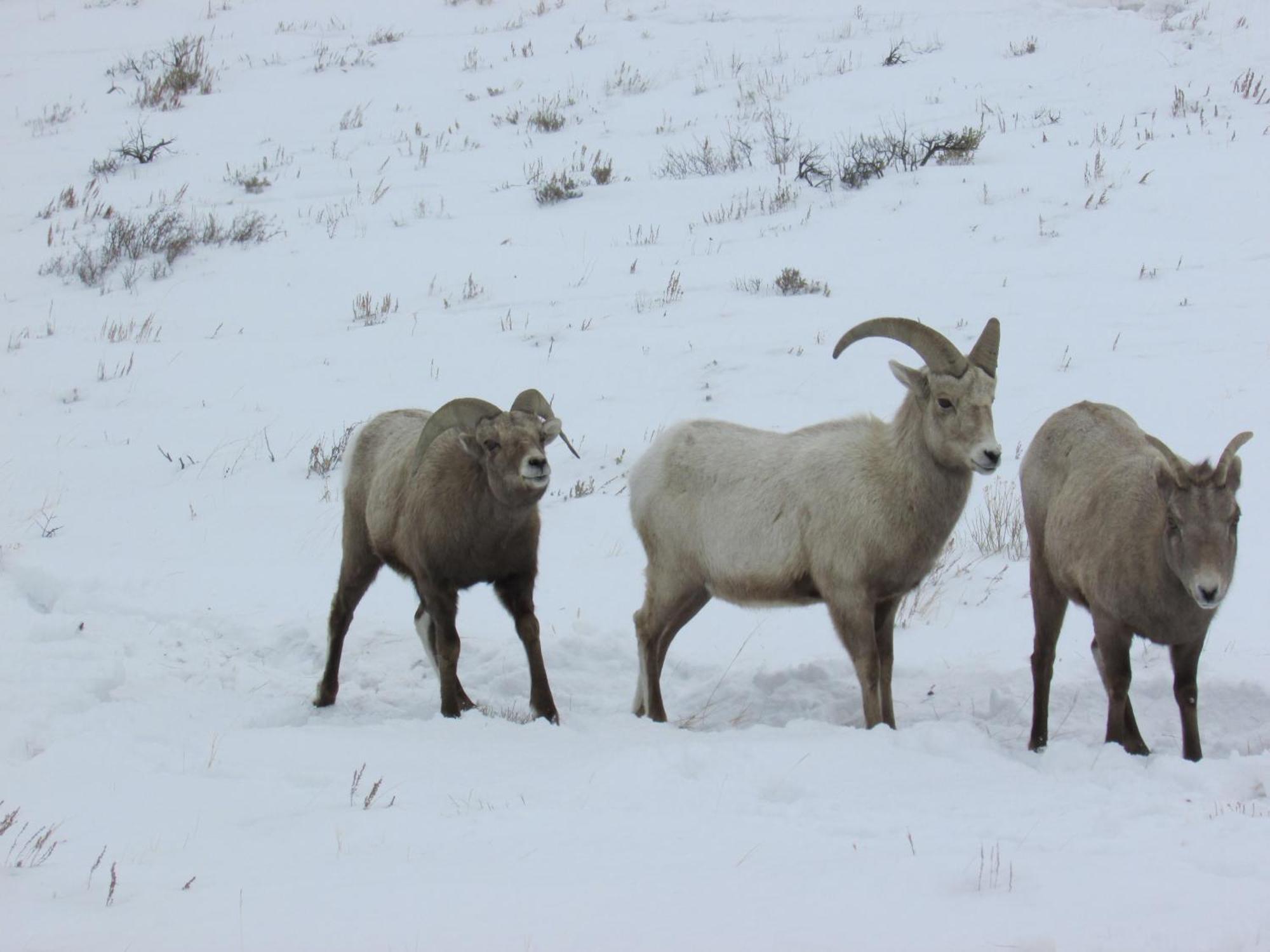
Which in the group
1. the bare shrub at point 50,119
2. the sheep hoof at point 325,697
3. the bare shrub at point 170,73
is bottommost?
the sheep hoof at point 325,697

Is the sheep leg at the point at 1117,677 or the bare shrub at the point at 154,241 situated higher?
the bare shrub at the point at 154,241

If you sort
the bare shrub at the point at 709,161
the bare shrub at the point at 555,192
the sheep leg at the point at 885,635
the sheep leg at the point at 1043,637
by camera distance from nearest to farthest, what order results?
1. the sheep leg at the point at 1043,637
2. the sheep leg at the point at 885,635
3. the bare shrub at the point at 555,192
4. the bare shrub at the point at 709,161

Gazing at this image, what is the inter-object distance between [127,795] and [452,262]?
979 centimetres

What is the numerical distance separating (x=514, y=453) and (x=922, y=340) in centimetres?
203

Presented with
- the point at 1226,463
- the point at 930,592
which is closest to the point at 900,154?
the point at 930,592

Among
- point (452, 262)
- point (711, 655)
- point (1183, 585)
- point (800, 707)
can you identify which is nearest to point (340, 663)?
point (711, 655)

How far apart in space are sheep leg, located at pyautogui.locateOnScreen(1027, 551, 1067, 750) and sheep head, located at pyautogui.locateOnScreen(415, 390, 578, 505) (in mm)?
2326

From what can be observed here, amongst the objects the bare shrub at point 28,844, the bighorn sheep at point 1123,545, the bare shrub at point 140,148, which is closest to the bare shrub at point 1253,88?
the bighorn sheep at point 1123,545

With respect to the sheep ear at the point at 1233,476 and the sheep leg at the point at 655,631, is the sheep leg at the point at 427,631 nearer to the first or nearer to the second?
the sheep leg at the point at 655,631

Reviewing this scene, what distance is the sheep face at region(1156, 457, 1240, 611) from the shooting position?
199 inches

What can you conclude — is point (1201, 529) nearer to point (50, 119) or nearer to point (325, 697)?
point (325, 697)

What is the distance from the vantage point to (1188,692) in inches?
222

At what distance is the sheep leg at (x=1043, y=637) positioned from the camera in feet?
20.0

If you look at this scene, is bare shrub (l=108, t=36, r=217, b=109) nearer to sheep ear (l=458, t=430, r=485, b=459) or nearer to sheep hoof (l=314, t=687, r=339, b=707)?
sheep hoof (l=314, t=687, r=339, b=707)
